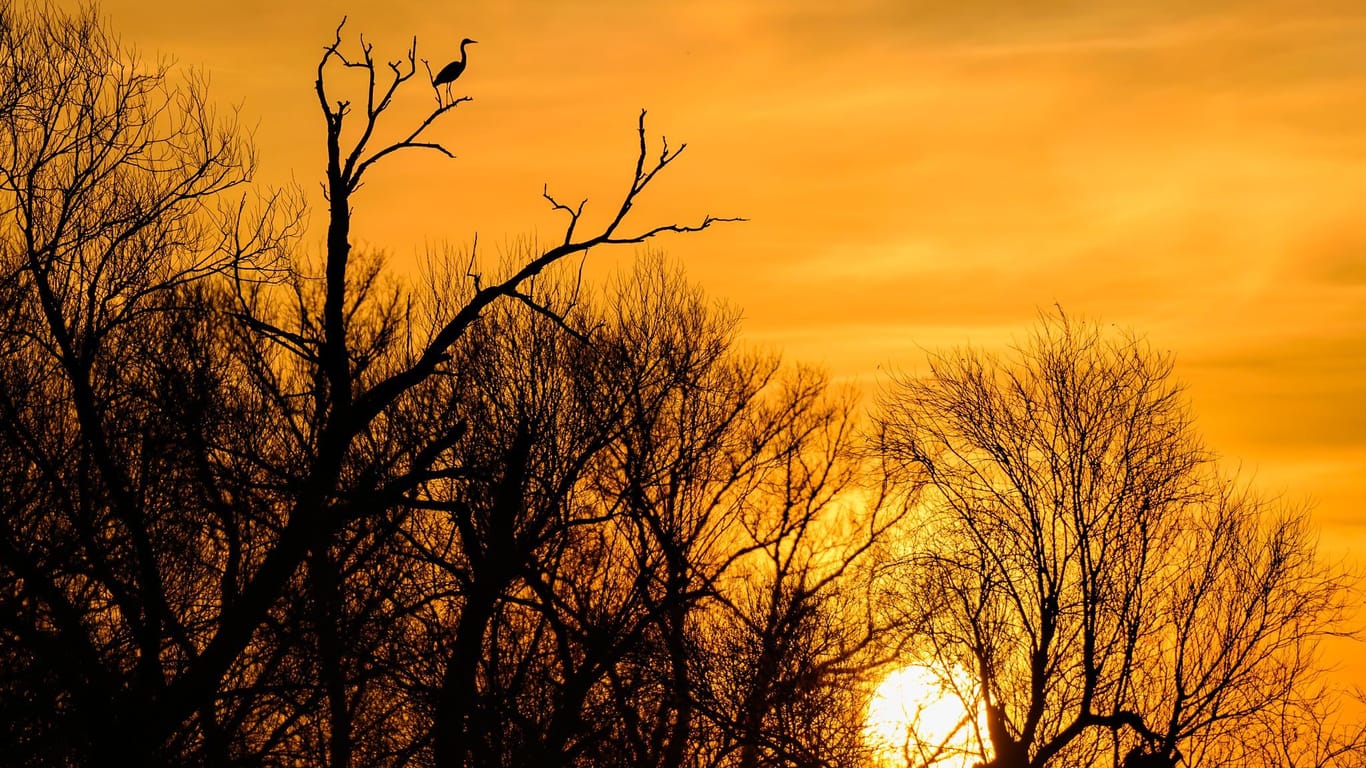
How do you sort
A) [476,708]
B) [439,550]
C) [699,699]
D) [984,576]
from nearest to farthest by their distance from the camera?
1. [476,708]
2. [439,550]
3. [699,699]
4. [984,576]

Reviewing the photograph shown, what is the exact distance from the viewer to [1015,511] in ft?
77.4

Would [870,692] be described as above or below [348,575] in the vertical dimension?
above

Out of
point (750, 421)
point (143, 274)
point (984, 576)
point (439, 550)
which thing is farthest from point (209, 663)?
point (750, 421)

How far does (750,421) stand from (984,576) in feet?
22.7

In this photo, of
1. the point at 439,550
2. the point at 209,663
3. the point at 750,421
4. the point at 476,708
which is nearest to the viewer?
Answer: the point at 209,663

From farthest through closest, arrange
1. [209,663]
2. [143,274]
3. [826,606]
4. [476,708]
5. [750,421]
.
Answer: [750,421]
[826,606]
[476,708]
[143,274]
[209,663]

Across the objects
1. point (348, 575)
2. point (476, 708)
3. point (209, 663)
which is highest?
point (348, 575)

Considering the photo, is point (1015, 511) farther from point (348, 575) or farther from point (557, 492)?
point (348, 575)

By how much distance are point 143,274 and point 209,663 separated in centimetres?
701

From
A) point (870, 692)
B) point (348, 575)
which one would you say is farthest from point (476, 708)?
point (870, 692)

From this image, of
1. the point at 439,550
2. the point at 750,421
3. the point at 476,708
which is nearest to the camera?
the point at 476,708

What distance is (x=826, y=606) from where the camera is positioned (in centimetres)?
2498

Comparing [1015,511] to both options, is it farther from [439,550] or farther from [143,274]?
[143,274]

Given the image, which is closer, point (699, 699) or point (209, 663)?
point (209, 663)
